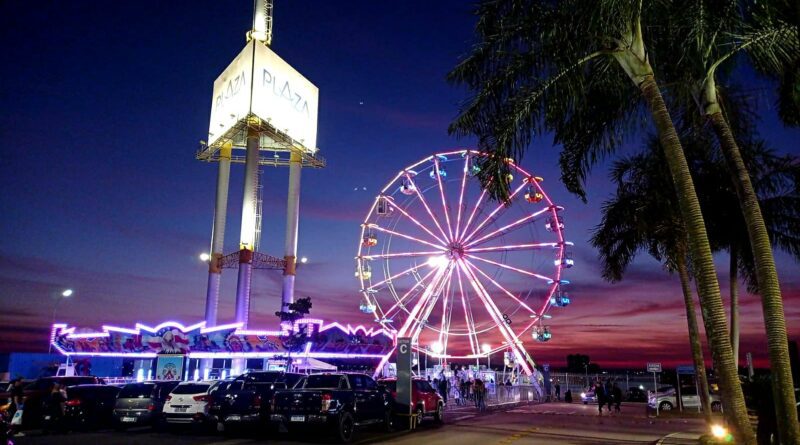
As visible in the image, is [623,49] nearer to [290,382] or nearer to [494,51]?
[494,51]

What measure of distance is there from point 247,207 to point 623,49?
143 feet

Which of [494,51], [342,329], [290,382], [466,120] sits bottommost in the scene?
[290,382]

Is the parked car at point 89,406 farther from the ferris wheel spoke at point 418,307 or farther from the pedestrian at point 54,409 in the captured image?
the ferris wheel spoke at point 418,307

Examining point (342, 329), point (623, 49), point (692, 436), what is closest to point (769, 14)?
point (623, 49)

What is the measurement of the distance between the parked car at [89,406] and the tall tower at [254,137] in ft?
97.6

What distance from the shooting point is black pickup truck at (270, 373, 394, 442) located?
624 inches

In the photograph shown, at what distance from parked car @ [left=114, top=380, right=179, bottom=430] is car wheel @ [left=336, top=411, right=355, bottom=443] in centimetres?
643

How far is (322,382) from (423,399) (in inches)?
217

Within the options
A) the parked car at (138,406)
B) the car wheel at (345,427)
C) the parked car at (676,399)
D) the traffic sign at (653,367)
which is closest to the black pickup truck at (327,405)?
the car wheel at (345,427)

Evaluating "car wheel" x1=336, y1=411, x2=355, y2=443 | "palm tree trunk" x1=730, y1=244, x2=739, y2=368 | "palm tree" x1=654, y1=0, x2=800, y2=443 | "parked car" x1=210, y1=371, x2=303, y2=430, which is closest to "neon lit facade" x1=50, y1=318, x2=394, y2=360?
"parked car" x1=210, y1=371, x2=303, y2=430

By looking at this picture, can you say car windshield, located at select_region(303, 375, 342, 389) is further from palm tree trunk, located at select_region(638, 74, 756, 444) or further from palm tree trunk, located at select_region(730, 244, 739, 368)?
palm tree trunk, located at select_region(730, 244, 739, 368)

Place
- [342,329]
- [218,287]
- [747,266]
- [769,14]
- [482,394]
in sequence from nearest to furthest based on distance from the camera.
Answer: [769,14]
[747,266]
[482,394]
[342,329]
[218,287]

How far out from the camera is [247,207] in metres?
52.2

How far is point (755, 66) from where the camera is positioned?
12508mm
